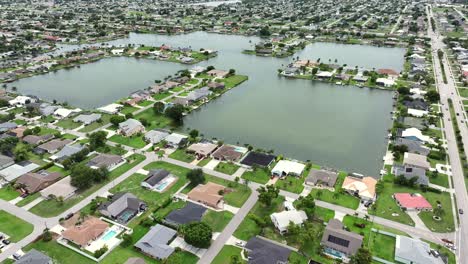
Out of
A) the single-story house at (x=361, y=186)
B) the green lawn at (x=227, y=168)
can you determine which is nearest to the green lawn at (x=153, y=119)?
the green lawn at (x=227, y=168)

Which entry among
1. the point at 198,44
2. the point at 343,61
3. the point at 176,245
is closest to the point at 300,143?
the point at 176,245

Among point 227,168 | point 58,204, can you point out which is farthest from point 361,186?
point 58,204

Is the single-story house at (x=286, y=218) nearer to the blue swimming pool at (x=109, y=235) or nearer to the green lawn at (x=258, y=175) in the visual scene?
the green lawn at (x=258, y=175)

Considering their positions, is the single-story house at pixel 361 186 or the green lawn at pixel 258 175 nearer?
the single-story house at pixel 361 186

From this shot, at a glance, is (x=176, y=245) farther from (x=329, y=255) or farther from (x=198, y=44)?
(x=198, y=44)

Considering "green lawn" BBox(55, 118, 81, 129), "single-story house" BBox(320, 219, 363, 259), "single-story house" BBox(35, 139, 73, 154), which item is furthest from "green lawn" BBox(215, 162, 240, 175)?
"green lawn" BBox(55, 118, 81, 129)
